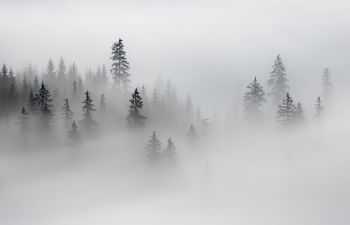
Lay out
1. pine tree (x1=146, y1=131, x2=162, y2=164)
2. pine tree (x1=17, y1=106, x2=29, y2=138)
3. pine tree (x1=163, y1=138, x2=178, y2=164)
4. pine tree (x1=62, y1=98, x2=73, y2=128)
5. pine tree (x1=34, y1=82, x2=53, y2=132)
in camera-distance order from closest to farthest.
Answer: pine tree (x1=146, y1=131, x2=162, y2=164)
pine tree (x1=163, y1=138, x2=178, y2=164)
pine tree (x1=17, y1=106, x2=29, y2=138)
pine tree (x1=34, y1=82, x2=53, y2=132)
pine tree (x1=62, y1=98, x2=73, y2=128)

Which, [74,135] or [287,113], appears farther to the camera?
[287,113]

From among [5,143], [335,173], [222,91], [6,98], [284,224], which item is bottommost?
[284,224]

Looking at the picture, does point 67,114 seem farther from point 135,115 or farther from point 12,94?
point 12,94

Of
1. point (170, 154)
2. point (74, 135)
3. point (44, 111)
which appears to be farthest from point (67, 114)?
point (170, 154)

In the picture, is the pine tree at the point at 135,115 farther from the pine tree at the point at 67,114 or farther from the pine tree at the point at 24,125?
the pine tree at the point at 24,125

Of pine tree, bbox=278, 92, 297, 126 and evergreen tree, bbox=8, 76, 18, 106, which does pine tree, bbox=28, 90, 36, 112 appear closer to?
evergreen tree, bbox=8, 76, 18, 106

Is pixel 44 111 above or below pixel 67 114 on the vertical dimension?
above

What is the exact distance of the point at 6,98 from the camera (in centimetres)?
10481

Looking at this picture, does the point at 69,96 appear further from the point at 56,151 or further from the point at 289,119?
the point at 289,119

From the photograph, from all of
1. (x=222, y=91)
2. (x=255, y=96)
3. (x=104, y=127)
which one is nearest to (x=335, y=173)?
(x=255, y=96)

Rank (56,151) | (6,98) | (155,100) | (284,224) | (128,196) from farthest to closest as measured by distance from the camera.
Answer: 1. (155,100)
2. (6,98)
3. (56,151)
4. (128,196)
5. (284,224)

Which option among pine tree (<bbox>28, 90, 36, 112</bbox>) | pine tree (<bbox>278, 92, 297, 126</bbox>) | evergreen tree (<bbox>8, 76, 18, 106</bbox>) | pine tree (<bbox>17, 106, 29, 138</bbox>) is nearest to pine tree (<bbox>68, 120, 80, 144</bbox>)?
pine tree (<bbox>17, 106, 29, 138</bbox>)

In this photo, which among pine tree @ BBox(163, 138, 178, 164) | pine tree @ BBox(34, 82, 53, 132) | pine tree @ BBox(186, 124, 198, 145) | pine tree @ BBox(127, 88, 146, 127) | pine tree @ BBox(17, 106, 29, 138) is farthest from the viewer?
pine tree @ BBox(186, 124, 198, 145)

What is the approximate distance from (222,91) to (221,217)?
11318cm
